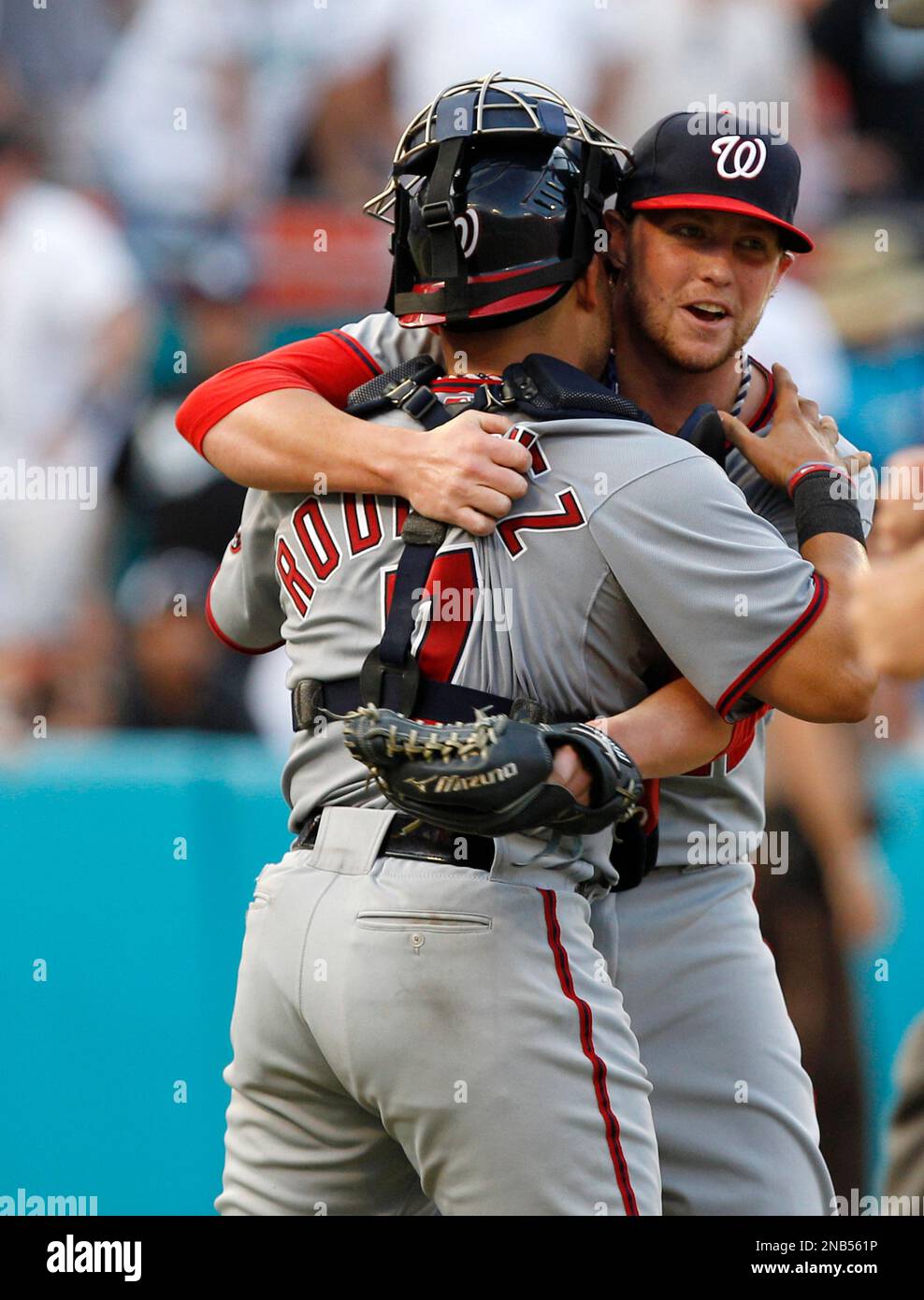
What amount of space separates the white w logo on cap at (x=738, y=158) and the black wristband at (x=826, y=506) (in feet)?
1.26

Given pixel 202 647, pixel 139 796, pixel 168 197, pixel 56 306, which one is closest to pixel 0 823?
pixel 139 796

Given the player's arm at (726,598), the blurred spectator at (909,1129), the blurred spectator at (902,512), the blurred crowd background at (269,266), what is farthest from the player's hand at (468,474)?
the blurred crowd background at (269,266)

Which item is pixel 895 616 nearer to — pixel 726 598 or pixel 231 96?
pixel 726 598

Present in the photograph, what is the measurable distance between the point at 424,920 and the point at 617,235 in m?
0.94

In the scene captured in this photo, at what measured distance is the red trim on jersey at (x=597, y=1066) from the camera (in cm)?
167

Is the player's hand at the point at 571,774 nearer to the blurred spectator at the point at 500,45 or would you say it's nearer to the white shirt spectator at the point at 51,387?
the white shirt spectator at the point at 51,387

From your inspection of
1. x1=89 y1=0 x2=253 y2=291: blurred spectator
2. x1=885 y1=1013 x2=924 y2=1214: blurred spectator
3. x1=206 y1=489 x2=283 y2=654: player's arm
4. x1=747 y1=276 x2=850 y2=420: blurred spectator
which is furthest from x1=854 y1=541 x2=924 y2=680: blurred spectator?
x1=89 y1=0 x2=253 y2=291: blurred spectator

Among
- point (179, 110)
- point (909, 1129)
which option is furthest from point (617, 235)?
point (179, 110)

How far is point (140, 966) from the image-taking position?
3.54 metres

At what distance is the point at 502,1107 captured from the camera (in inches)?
65.0

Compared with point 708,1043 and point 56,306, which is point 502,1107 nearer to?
point 708,1043

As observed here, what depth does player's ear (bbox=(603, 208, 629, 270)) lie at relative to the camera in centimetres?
207
